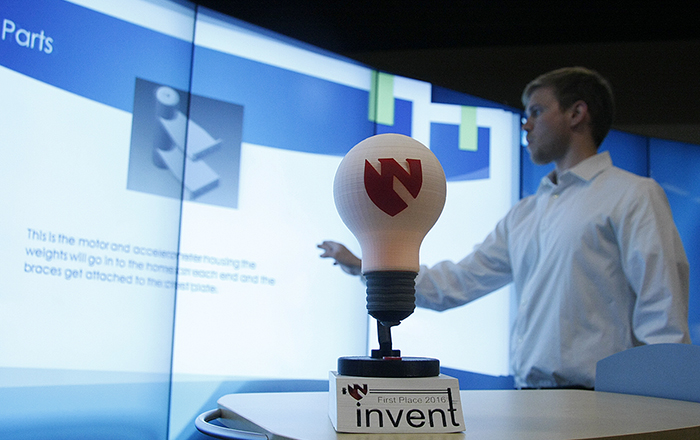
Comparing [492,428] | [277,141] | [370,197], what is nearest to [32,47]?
[277,141]

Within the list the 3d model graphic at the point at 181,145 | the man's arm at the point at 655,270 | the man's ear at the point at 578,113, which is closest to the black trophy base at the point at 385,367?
the man's arm at the point at 655,270

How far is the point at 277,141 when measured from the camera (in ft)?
7.50

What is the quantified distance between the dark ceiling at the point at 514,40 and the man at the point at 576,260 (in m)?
1.61

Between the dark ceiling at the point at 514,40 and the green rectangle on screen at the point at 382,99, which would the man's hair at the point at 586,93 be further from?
the dark ceiling at the point at 514,40

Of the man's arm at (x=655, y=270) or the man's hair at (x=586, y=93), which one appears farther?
the man's hair at (x=586, y=93)

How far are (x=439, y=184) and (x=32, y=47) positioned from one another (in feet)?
5.40

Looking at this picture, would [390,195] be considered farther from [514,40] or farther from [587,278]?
[514,40]

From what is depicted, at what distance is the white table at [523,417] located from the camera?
18.5 inches

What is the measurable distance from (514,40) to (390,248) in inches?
129

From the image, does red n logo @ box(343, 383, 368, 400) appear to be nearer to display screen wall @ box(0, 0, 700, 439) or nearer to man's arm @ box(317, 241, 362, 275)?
man's arm @ box(317, 241, 362, 275)

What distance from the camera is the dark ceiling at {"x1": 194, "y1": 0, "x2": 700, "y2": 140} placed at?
3.12m

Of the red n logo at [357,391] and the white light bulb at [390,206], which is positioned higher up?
the white light bulb at [390,206]

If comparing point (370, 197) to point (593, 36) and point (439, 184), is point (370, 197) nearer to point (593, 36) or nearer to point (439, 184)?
point (439, 184)

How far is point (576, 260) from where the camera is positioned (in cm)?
140
